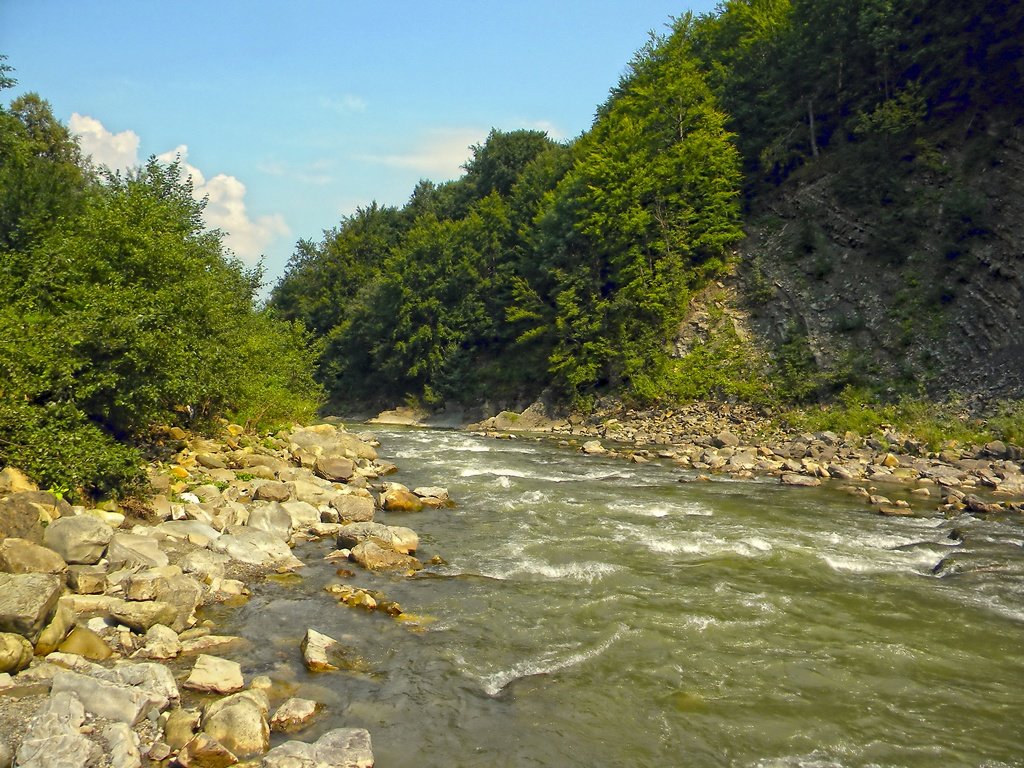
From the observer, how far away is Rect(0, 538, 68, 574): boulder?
8.15 metres

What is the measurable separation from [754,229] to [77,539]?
3805 centimetres

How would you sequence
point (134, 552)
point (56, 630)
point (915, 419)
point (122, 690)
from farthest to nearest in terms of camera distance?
point (915, 419)
point (134, 552)
point (56, 630)
point (122, 690)

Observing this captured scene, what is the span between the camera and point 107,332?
40.2ft

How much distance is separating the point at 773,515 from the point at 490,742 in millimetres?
11094

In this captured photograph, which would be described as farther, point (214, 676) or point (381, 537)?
point (381, 537)

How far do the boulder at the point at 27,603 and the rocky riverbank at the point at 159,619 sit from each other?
12 millimetres

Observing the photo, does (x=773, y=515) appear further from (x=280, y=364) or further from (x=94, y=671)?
(x=280, y=364)

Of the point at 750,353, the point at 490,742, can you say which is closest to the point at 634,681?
the point at 490,742

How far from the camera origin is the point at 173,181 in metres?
20.5

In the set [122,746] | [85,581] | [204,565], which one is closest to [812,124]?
[204,565]

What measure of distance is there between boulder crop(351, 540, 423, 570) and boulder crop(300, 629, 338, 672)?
10.2ft

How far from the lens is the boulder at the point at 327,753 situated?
5.42m

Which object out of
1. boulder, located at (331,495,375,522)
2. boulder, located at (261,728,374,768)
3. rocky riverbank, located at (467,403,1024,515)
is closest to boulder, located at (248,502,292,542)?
boulder, located at (331,495,375,522)

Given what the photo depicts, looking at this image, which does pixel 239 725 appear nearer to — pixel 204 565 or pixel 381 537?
pixel 204 565
